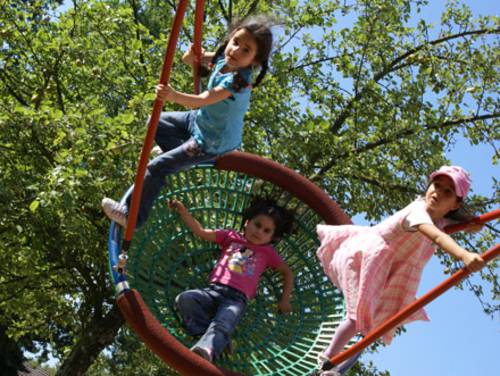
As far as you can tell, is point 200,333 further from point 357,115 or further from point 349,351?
point 357,115

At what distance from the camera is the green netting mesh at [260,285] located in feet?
12.1

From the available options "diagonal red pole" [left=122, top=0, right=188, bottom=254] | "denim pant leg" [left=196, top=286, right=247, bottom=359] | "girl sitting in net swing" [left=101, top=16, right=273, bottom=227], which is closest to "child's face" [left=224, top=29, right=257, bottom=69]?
"girl sitting in net swing" [left=101, top=16, right=273, bottom=227]

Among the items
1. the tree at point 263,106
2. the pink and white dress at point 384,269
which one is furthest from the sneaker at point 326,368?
the tree at point 263,106

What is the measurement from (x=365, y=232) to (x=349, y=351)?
0.75 m

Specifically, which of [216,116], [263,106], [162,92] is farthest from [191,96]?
[263,106]

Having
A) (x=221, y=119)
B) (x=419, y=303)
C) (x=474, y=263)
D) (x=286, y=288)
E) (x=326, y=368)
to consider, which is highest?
(x=221, y=119)

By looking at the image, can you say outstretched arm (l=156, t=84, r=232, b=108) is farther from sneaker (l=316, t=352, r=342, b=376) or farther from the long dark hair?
sneaker (l=316, t=352, r=342, b=376)

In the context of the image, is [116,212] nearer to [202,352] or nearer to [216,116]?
[216,116]

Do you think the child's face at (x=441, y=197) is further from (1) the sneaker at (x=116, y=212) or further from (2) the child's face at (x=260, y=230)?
(1) the sneaker at (x=116, y=212)

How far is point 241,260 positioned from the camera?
3.83 metres

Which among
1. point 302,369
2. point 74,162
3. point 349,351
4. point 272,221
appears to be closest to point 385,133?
point 74,162

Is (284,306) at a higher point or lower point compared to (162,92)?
lower

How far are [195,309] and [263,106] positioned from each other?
3981 mm

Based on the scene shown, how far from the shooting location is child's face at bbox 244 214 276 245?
3.97 meters
